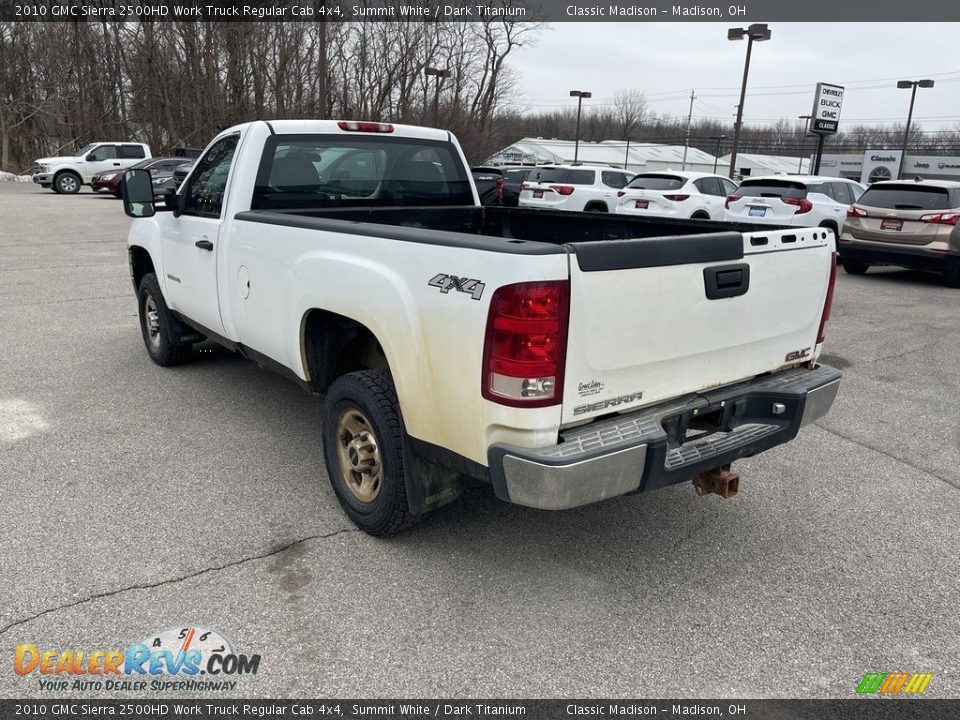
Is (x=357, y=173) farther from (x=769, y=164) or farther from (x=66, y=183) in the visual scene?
(x=769, y=164)

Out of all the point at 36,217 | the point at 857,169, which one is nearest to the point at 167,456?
the point at 36,217

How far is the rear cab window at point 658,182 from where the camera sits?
15805 mm

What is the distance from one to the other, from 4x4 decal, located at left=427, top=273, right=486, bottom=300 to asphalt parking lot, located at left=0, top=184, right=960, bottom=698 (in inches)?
51.1

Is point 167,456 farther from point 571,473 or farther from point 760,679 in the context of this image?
point 760,679

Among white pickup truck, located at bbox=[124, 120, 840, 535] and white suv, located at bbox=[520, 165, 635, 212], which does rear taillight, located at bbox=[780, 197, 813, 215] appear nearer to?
white suv, located at bbox=[520, 165, 635, 212]

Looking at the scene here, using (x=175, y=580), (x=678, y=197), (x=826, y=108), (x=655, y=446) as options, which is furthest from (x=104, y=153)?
(x=655, y=446)

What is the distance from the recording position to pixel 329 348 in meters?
3.72

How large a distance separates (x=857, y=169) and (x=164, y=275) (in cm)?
6230

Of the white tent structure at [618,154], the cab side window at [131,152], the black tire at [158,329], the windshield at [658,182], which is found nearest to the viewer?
the black tire at [158,329]

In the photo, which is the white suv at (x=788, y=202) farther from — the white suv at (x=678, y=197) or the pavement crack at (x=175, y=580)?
the pavement crack at (x=175, y=580)

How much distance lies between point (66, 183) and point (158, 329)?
24102 millimetres

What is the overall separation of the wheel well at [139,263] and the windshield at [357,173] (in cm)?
226

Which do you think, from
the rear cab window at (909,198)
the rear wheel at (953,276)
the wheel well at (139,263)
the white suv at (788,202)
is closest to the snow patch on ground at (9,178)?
the white suv at (788,202)

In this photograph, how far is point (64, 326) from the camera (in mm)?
7434
